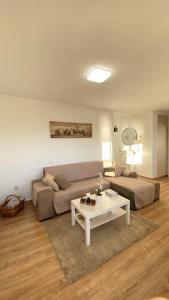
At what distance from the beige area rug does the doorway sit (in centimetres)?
311

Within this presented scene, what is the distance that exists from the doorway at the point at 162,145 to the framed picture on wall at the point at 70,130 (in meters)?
2.59

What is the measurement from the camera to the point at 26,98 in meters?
3.12

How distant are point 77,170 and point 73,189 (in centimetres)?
80

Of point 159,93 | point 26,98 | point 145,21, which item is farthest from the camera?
point 26,98

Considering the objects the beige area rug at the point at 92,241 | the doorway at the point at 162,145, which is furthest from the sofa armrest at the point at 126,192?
the doorway at the point at 162,145

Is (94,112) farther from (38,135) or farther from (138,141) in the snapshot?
(138,141)

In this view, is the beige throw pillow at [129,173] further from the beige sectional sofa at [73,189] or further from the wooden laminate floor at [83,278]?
the wooden laminate floor at [83,278]

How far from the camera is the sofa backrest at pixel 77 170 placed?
325 centimetres

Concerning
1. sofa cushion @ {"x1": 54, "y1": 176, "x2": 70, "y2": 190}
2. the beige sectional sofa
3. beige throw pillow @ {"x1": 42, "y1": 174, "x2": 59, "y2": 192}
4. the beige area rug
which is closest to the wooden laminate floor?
the beige area rug

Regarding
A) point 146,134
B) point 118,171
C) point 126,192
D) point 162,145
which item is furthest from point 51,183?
point 162,145

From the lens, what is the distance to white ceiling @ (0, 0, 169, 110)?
3.42 ft

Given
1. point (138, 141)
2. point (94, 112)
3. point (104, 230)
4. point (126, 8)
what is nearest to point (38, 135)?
point (94, 112)

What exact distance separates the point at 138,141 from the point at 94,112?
217 cm

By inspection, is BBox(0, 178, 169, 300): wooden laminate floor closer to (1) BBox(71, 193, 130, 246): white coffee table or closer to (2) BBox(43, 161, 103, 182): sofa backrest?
(1) BBox(71, 193, 130, 246): white coffee table
